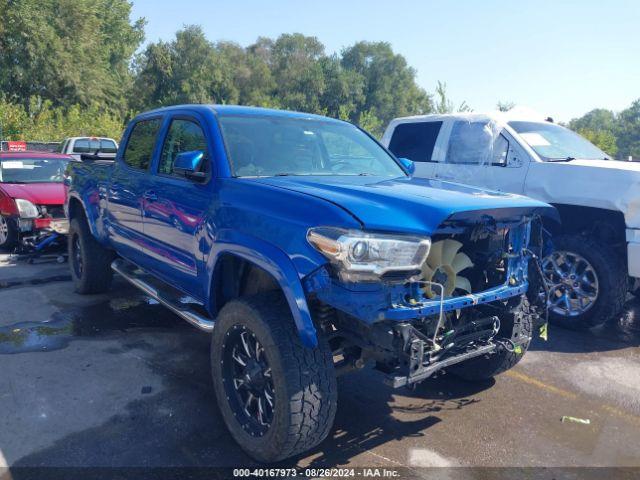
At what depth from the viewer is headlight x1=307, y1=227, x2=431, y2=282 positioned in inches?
102

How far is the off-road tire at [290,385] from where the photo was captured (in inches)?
109

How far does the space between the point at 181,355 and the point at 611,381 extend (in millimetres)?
3652

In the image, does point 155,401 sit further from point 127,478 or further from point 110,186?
point 110,186

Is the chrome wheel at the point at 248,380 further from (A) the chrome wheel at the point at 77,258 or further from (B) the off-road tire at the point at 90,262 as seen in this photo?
(A) the chrome wheel at the point at 77,258

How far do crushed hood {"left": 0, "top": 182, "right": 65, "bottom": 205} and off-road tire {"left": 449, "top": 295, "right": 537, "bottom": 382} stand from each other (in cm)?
703

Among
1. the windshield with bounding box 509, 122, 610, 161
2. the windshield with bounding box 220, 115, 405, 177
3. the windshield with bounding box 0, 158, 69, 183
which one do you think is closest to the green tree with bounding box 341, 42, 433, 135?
the windshield with bounding box 0, 158, 69, 183

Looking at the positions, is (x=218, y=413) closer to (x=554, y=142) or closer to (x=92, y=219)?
(x=92, y=219)

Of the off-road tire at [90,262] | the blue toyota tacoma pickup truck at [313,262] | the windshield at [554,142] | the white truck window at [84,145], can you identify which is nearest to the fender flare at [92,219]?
the off-road tire at [90,262]

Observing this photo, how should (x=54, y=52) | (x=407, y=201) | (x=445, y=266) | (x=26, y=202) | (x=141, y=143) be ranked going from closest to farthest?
(x=407, y=201), (x=445, y=266), (x=141, y=143), (x=26, y=202), (x=54, y=52)

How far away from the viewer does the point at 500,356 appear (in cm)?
391

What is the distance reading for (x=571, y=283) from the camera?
5691 millimetres

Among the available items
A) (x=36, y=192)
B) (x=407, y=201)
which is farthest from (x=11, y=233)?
(x=407, y=201)

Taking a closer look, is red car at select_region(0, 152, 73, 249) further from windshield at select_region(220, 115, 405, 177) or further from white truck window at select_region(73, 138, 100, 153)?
white truck window at select_region(73, 138, 100, 153)

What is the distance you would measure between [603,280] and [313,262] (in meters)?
3.97
